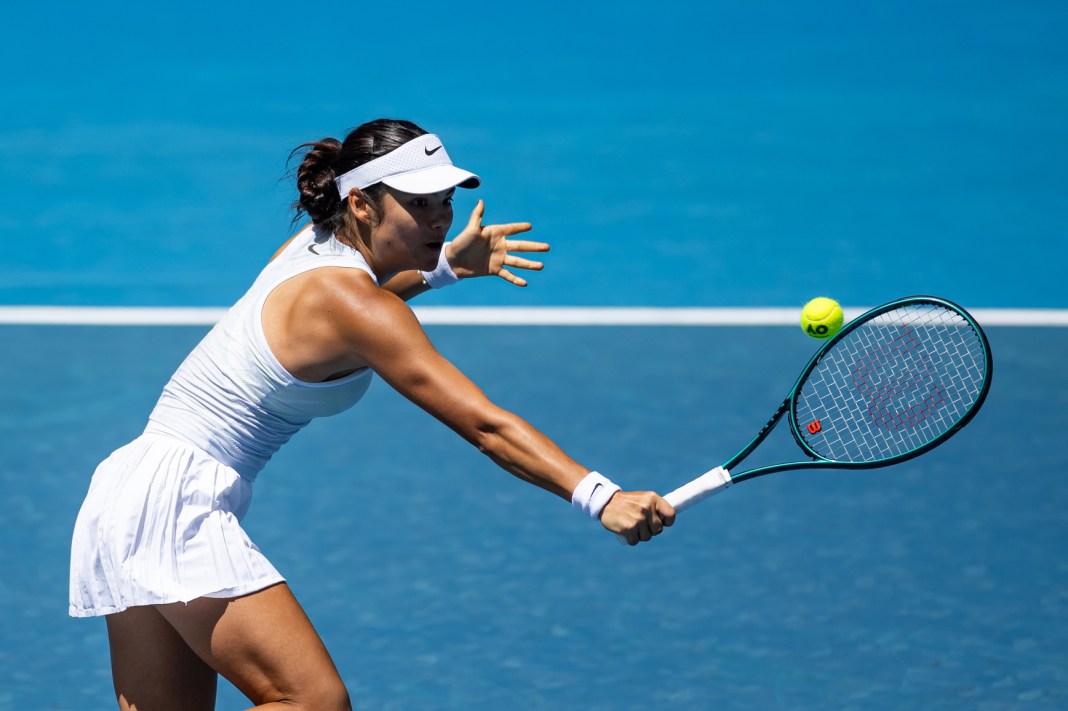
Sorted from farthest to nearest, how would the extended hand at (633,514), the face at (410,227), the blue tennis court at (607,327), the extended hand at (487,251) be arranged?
the blue tennis court at (607,327) → the extended hand at (487,251) → the face at (410,227) → the extended hand at (633,514)

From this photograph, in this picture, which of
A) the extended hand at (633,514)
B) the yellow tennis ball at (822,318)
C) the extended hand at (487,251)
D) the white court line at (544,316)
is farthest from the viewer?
the white court line at (544,316)

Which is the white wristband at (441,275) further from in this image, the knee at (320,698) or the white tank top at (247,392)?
the knee at (320,698)

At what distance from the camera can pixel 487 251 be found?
171 inches

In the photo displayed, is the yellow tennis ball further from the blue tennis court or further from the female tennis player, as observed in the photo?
the female tennis player

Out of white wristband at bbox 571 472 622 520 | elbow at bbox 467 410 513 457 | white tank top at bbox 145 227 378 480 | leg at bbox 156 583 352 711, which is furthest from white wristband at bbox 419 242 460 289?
leg at bbox 156 583 352 711

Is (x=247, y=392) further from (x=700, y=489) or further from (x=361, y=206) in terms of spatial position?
(x=700, y=489)

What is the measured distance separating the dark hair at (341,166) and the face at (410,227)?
0.05m

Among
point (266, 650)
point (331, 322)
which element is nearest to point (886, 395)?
point (331, 322)

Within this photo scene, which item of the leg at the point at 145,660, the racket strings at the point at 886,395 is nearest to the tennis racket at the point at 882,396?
the racket strings at the point at 886,395

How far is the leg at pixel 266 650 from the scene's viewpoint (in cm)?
344

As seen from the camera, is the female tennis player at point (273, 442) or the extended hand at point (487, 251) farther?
the extended hand at point (487, 251)

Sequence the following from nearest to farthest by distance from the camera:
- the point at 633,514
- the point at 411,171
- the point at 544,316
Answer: the point at 633,514
the point at 411,171
the point at 544,316

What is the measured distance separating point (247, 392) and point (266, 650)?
1.90 feet

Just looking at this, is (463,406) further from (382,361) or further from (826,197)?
(826,197)
